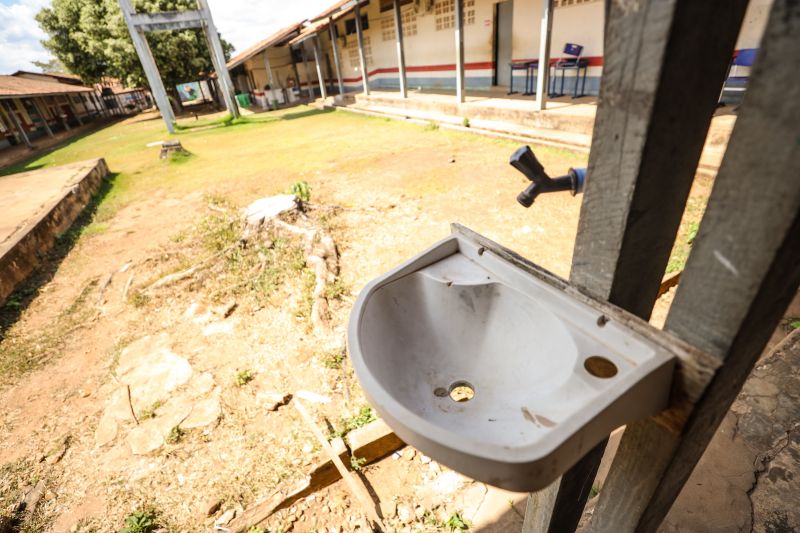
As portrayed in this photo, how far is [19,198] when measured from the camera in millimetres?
8031

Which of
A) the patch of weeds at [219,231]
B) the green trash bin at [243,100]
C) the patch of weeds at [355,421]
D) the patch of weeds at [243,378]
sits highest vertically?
the green trash bin at [243,100]

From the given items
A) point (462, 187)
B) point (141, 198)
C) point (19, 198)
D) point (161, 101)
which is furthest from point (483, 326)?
point (161, 101)

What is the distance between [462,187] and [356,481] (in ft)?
17.8

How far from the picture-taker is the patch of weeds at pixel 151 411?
319cm

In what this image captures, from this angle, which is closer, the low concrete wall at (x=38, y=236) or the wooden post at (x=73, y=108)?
the low concrete wall at (x=38, y=236)

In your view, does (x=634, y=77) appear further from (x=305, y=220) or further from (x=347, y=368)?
(x=305, y=220)

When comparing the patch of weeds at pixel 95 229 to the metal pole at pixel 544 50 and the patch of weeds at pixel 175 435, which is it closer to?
the patch of weeds at pixel 175 435

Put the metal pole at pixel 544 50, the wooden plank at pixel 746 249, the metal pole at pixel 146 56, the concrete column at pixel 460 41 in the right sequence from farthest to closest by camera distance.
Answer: the metal pole at pixel 146 56 < the concrete column at pixel 460 41 < the metal pole at pixel 544 50 < the wooden plank at pixel 746 249

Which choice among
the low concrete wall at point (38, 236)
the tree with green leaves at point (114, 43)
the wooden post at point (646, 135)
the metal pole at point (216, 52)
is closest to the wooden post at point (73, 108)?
the tree with green leaves at point (114, 43)

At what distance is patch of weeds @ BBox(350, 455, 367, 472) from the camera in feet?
8.63

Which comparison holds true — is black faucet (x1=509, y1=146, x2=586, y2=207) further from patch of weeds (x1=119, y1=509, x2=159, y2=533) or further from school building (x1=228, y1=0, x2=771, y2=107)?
school building (x1=228, y1=0, x2=771, y2=107)

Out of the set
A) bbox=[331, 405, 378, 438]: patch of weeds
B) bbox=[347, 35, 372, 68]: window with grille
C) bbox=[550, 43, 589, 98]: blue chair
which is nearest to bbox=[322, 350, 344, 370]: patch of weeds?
bbox=[331, 405, 378, 438]: patch of weeds

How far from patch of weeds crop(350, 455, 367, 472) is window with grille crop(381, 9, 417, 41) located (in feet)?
48.2

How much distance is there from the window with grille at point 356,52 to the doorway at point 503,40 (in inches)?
327
